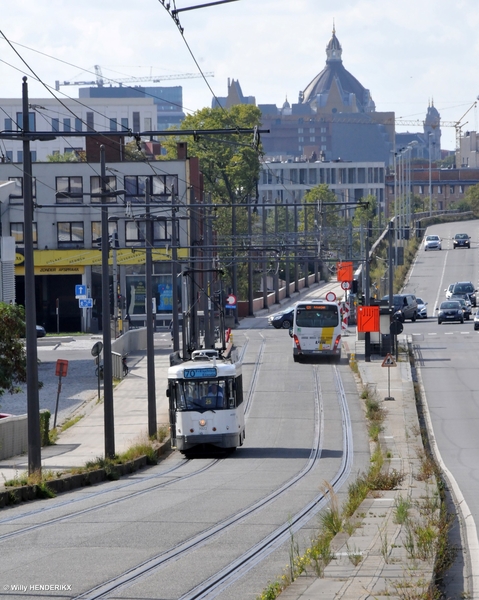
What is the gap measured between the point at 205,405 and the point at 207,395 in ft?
0.89

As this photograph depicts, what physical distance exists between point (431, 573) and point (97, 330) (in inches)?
2491

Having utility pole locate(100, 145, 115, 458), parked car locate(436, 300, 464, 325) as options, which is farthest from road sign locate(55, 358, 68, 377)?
parked car locate(436, 300, 464, 325)

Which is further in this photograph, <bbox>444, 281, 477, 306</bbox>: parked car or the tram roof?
<bbox>444, 281, 477, 306</bbox>: parked car

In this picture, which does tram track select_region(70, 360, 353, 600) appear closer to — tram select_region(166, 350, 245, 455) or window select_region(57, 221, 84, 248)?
tram select_region(166, 350, 245, 455)

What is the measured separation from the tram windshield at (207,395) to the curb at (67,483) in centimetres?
176

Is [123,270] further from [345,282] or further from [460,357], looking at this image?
[460,357]

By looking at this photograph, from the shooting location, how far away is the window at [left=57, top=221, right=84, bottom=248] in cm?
7150

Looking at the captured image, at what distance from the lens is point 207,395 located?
27312mm

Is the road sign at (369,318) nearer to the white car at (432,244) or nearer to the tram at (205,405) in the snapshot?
the tram at (205,405)

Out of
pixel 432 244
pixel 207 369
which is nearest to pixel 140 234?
pixel 207 369

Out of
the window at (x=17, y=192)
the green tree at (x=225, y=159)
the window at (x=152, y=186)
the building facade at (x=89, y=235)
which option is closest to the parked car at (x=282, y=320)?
the building facade at (x=89, y=235)

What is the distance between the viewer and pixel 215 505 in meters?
17.1

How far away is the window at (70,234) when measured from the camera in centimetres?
7150

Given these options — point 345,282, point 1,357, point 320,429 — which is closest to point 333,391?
point 320,429
